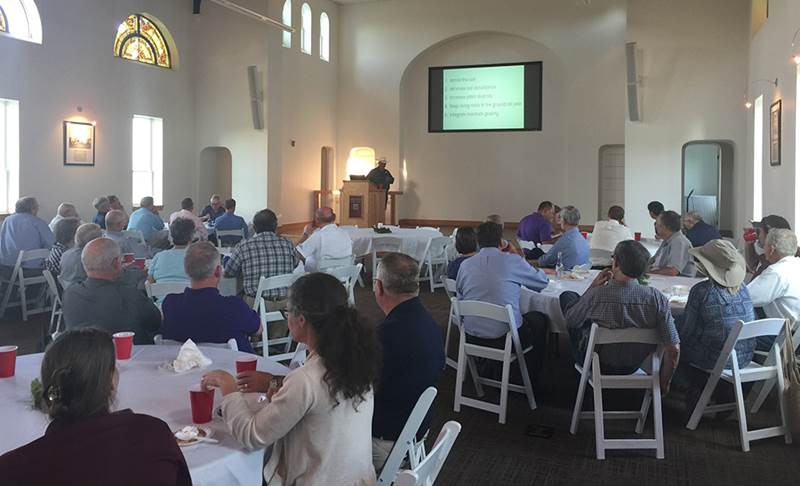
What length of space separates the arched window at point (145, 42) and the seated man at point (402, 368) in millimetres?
10761

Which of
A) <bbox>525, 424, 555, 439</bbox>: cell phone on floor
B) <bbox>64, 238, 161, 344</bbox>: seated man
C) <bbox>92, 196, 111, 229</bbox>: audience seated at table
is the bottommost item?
<bbox>525, 424, 555, 439</bbox>: cell phone on floor

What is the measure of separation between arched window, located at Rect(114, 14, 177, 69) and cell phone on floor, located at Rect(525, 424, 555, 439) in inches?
404

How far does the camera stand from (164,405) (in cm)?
220

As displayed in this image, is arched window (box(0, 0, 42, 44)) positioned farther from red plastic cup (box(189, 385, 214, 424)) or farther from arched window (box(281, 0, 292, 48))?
Answer: red plastic cup (box(189, 385, 214, 424))

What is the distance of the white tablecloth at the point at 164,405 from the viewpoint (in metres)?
1.83

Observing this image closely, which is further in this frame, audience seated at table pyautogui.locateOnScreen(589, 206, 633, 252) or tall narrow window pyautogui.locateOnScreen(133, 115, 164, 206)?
tall narrow window pyautogui.locateOnScreen(133, 115, 164, 206)

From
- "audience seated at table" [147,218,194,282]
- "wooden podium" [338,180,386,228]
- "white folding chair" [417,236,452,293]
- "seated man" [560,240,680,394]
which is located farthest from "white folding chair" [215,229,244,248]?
"seated man" [560,240,680,394]

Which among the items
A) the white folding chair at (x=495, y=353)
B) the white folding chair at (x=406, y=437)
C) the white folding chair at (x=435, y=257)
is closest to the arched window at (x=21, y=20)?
the white folding chair at (x=435, y=257)

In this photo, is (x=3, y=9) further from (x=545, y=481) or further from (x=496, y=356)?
(x=545, y=481)

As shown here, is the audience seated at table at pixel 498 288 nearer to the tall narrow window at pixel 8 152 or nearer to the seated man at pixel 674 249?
the seated man at pixel 674 249

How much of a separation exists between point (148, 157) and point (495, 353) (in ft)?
33.2

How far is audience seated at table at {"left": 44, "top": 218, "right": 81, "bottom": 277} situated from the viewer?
19.5 feet

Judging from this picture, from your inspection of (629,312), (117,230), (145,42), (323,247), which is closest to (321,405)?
(629,312)

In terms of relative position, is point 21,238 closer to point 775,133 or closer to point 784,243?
point 784,243
